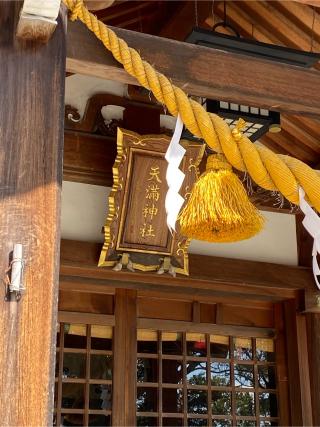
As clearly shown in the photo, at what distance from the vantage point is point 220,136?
2.44 m

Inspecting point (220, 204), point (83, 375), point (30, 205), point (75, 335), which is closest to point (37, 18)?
point (30, 205)

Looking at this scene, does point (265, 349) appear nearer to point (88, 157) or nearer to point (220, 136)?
point (88, 157)

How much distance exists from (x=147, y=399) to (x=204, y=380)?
20.5 inches

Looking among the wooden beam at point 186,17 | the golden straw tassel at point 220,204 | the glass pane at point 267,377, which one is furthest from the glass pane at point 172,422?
the wooden beam at point 186,17

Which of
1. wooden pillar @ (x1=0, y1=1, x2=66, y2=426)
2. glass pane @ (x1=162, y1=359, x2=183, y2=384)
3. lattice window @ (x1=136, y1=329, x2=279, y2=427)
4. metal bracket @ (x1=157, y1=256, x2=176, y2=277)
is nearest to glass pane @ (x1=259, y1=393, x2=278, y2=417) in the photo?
lattice window @ (x1=136, y1=329, x2=279, y2=427)

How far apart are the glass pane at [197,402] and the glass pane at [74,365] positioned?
3.06ft

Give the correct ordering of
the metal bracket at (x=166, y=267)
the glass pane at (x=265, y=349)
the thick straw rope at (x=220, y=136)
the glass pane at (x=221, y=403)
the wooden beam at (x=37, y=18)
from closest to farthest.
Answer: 1. the wooden beam at (x=37, y=18)
2. the thick straw rope at (x=220, y=136)
3. the metal bracket at (x=166, y=267)
4. the glass pane at (x=221, y=403)
5. the glass pane at (x=265, y=349)

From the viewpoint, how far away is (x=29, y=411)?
1940 mm

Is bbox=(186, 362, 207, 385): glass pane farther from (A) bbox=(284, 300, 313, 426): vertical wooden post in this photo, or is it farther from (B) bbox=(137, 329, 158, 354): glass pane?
(A) bbox=(284, 300, 313, 426): vertical wooden post

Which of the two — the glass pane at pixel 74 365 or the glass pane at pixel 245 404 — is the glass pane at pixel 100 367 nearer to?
the glass pane at pixel 74 365

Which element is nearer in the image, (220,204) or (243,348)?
(220,204)

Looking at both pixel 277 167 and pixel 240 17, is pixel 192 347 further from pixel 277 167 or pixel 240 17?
pixel 277 167

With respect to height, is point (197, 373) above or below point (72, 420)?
above

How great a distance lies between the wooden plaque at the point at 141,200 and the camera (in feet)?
15.8
